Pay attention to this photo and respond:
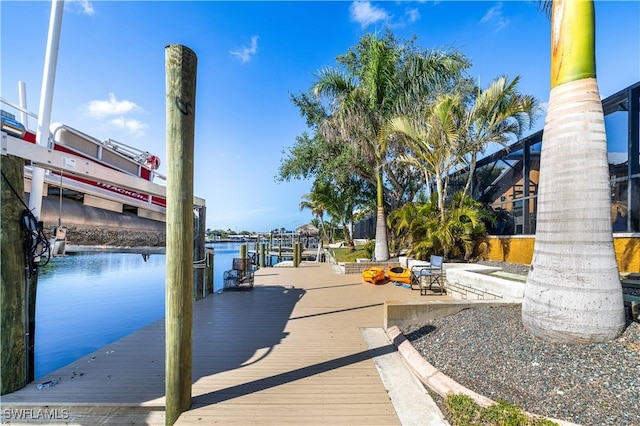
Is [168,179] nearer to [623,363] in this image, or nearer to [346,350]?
[346,350]

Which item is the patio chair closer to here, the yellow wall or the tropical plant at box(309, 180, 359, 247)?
the yellow wall

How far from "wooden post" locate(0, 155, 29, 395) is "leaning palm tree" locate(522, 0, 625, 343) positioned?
5727mm

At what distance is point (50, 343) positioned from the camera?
23.0 ft

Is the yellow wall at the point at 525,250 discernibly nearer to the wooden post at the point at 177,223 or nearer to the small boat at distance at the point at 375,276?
the small boat at distance at the point at 375,276

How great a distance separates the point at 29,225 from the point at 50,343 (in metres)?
5.60

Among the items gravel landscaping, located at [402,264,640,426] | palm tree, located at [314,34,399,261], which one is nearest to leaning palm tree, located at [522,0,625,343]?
gravel landscaping, located at [402,264,640,426]

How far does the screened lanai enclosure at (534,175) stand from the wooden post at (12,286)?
6197 mm

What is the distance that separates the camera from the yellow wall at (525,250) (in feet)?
21.6

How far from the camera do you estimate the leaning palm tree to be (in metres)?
3.25

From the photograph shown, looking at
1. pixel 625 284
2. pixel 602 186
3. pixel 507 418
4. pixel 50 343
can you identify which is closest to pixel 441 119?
pixel 625 284

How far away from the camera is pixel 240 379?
3430 millimetres

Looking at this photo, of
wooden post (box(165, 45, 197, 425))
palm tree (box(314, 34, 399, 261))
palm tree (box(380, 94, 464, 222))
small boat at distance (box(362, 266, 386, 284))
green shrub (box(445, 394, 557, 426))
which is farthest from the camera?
palm tree (box(314, 34, 399, 261))

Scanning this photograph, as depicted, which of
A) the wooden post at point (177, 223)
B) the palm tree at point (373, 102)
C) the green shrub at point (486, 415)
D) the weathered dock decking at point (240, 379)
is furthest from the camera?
the palm tree at point (373, 102)

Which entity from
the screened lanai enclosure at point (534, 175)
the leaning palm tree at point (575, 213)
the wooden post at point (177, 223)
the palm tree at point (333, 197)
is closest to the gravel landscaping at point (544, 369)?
the leaning palm tree at point (575, 213)
